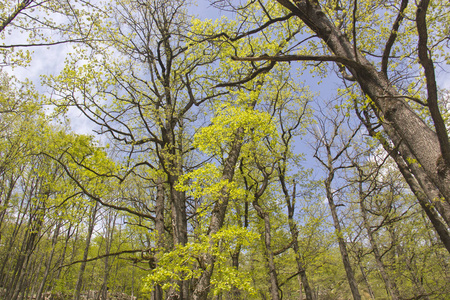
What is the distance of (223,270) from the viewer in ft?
19.9

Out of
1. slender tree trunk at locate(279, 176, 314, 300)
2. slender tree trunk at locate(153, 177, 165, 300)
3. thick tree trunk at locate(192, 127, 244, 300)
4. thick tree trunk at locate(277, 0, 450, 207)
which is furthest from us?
slender tree trunk at locate(279, 176, 314, 300)

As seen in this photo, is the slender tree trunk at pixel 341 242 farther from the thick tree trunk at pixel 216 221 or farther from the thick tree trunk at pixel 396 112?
the thick tree trunk at pixel 396 112

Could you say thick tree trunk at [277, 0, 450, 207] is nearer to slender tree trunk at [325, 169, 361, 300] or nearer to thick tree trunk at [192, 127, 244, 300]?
thick tree trunk at [192, 127, 244, 300]

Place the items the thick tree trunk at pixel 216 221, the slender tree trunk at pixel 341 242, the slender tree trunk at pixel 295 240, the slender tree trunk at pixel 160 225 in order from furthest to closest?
the slender tree trunk at pixel 295 240, the slender tree trunk at pixel 341 242, the slender tree trunk at pixel 160 225, the thick tree trunk at pixel 216 221

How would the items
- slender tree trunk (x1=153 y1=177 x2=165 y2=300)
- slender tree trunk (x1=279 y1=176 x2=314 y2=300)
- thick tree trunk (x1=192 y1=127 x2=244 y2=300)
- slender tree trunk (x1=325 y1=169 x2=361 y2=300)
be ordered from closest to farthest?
thick tree trunk (x1=192 y1=127 x2=244 y2=300) < slender tree trunk (x1=153 y1=177 x2=165 y2=300) < slender tree trunk (x1=325 y1=169 x2=361 y2=300) < slender tree trunk (x1=279 y1=176 x2=314 y2=300)

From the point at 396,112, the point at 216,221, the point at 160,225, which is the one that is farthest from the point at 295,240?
the point at 396,112

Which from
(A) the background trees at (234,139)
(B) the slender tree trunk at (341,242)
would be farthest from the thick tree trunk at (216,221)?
(B) the slender tree trunk at (341,242)

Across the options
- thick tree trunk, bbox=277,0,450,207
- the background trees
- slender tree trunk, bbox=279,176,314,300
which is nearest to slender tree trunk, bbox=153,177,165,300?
the background trees

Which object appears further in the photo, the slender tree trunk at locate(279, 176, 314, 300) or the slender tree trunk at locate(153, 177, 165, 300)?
the slender tree trunk at locate(279, 176, 314, 300)

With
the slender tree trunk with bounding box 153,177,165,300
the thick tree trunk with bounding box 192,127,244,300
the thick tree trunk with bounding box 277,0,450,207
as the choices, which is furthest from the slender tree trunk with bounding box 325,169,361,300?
the thick tree trunk with bounding box 277,0,450,207

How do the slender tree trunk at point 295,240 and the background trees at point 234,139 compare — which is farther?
the slender tree trunk at point 295,240

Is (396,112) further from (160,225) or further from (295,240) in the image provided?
(160,225)

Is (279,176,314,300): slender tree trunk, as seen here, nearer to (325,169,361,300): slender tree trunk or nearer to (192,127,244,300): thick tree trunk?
(325,169,361,300): slender tree trunk

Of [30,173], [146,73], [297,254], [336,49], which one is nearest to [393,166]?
[297,254]
